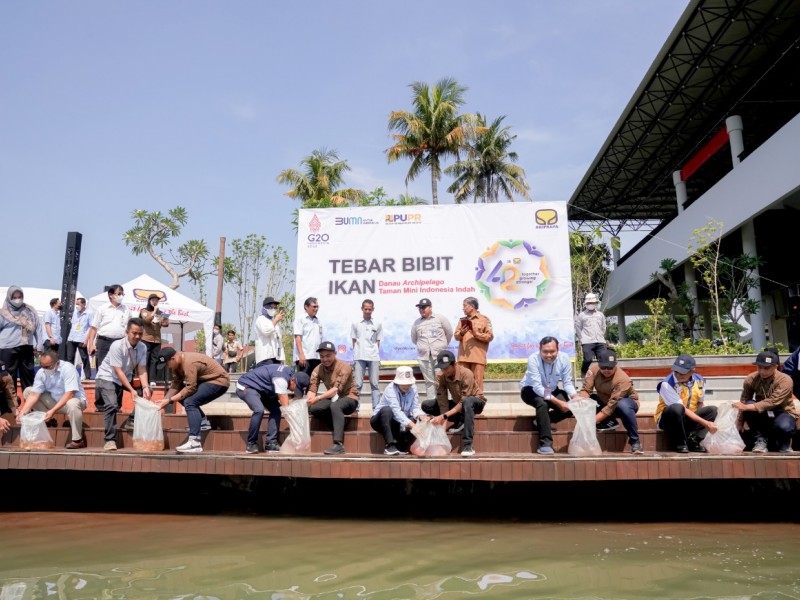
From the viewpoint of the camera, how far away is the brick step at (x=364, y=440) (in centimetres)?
607

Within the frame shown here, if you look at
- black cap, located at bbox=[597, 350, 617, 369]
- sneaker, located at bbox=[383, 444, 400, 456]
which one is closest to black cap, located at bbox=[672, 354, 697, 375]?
black cap, located at bbox=[597, 350, 617, 369]

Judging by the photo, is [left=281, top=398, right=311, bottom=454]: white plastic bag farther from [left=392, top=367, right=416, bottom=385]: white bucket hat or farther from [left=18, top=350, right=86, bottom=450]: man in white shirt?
[left=18, top=350, right=86, bottom=450]: man in white shirt

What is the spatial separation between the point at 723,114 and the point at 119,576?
23.4 meters

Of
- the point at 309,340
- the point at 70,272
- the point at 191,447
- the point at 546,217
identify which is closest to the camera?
the point at 191,447

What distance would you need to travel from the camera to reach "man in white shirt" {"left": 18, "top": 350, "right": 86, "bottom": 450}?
6.49m

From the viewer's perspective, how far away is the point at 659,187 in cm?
3019

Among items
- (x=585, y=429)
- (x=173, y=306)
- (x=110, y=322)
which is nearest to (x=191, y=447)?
(x=110, y=322)

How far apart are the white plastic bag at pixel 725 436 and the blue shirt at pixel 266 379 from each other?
4144 millimetres

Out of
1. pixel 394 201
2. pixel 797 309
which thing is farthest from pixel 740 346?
pixel 394 201

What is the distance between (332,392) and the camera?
21.2 feet

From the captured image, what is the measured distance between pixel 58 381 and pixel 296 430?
107 inches

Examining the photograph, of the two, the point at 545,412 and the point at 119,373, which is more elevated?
the point at 119,373

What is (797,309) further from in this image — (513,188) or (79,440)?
(79,440)

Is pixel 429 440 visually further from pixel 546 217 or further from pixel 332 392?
pixel 546 217
